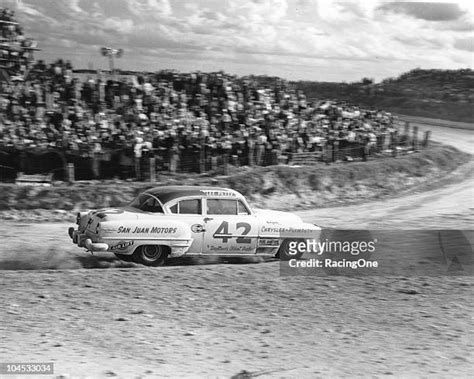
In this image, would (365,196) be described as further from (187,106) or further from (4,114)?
(4,114)

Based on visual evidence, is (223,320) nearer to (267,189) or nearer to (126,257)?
(126,257)

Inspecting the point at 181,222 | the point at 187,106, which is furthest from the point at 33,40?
the point at 181,222

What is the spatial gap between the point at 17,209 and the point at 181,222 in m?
4.28

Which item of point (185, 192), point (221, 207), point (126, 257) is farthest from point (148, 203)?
point (221, 207)

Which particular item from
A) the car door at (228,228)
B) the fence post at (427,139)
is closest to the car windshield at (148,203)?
the car door at (228,228)

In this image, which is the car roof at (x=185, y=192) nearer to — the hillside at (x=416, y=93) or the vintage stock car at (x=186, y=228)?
the vintage stock car at (x=186, y=228)

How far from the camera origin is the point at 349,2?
9523 millimetres

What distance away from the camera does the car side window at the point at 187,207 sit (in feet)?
28.7

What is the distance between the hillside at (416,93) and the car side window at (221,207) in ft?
8.00

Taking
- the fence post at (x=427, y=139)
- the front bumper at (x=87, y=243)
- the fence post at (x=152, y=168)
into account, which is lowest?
the front bumper at (x=87, y=243)

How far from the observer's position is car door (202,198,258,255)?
8773 mm

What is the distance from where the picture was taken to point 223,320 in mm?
7195

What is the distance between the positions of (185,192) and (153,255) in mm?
968

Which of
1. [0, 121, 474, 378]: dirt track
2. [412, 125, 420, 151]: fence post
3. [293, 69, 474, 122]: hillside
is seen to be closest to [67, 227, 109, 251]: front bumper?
[0, 121, 474, 378]: dirt track
